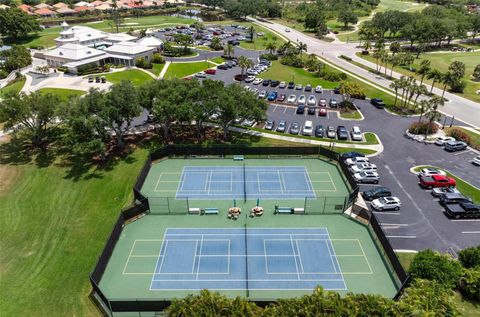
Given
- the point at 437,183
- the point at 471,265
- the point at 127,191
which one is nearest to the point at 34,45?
the point at 127,191

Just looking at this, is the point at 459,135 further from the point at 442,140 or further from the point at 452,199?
the point at 452,199

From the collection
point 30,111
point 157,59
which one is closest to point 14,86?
→ point 157,59

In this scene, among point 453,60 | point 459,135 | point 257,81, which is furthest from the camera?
point 453,60

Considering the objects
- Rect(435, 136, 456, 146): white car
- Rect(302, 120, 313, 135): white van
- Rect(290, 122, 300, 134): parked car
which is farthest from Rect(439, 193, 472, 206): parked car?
Rect(290, 122, 300, 134): parked car

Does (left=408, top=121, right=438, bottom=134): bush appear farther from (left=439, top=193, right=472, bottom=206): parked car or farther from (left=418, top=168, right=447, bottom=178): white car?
(left=439, top=193, right=472, bottom=206): parked car

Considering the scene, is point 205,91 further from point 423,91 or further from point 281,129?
point 423,91

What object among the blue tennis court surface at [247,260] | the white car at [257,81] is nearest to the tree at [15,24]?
the white car at [257,81]

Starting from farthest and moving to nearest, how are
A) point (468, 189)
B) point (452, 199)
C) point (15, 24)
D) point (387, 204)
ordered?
1. point (15, 24)
2. point (468, 189)
3. point (452, 199)
4. point (387, 204)
